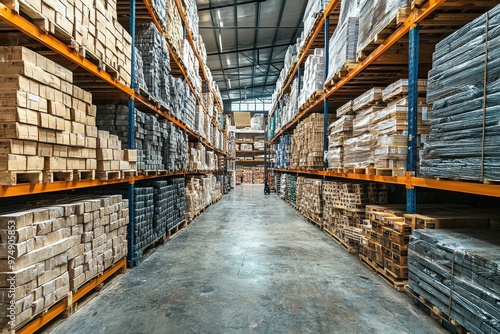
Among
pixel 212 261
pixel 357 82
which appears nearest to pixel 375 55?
pixel 357 82

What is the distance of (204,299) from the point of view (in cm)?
345

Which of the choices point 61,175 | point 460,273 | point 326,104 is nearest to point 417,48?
point 460,273

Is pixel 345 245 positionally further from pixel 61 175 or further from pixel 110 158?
pixel 61 175

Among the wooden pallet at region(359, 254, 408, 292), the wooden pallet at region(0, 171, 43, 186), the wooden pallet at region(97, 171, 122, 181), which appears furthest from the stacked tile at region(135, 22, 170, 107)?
the wooden pallet at region(359, 254, 408, 292)

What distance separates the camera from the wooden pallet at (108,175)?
364 centimetres

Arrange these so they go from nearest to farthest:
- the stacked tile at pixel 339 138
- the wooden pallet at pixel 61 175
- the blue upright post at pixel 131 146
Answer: the wooden pallet at pixel 61 175 → the blue upright post at pixel 131 146 → the stacked tile at pixel 339 138

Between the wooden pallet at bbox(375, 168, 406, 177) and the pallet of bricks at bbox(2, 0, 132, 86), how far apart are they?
3801 mm

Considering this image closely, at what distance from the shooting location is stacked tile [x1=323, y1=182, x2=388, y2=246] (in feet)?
17.9

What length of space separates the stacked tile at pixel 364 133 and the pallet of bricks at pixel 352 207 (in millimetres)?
515

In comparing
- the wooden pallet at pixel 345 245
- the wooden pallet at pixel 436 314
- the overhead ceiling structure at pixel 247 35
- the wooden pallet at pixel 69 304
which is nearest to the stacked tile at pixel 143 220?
the wooden pallet at pixel 69 304

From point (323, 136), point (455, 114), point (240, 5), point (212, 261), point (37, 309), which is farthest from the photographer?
point (240, 5)

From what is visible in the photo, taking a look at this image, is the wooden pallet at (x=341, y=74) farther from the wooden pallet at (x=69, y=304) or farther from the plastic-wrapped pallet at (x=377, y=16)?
the wooden pallet at (x=69, y=304)

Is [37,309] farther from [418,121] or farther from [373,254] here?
[418,121]

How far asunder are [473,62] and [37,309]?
13.9 feet
